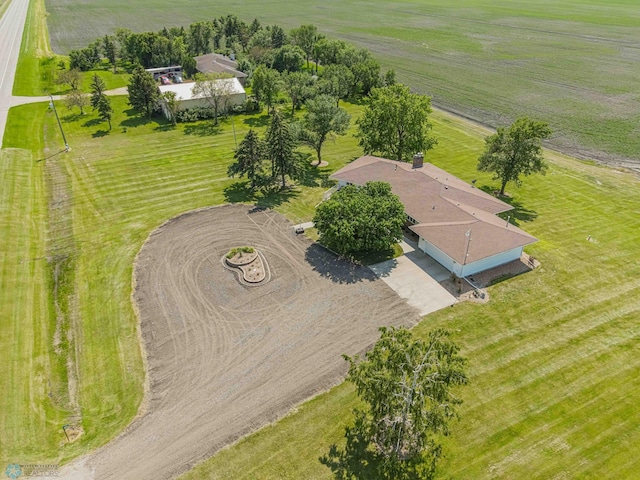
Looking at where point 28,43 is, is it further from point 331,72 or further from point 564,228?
point 564,228

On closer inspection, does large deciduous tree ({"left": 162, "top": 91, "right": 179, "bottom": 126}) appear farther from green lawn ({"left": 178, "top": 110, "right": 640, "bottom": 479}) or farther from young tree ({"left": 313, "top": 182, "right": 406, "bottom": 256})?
green lawn ({"left": 178, "top": 110, "right": 640, "bottom": 479})

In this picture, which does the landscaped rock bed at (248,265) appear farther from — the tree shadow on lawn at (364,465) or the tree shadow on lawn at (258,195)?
the tree shadow on lawn at (364,465)

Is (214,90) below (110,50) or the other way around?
below

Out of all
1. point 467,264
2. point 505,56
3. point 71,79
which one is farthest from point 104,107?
point 505,56

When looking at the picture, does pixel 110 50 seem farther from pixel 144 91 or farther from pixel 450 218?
pixel 450 218

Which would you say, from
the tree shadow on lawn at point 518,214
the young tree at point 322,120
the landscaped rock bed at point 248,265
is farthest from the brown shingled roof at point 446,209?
the landscaped rock bed at point 248,265
